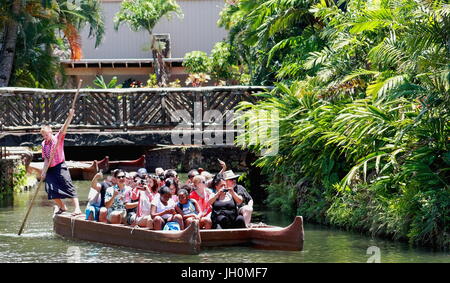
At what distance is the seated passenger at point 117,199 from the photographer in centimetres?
1711

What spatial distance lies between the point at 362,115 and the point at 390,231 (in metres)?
1.99

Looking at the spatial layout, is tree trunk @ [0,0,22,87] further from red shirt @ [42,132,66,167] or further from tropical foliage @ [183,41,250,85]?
red shirt @ [42,132,66,167]

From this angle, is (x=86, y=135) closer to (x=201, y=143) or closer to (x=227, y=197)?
(x=201, y=143)

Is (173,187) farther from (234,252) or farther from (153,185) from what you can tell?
(234,252)

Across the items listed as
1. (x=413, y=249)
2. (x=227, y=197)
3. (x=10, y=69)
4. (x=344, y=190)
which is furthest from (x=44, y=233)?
(x=10, y=69)

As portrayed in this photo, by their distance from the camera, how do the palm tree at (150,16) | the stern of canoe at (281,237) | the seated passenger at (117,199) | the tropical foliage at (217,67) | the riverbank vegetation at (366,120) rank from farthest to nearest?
the palm tree at (150,16), the tropical foliage at (217,67), the seated passenger at (117,199), the riverbank vegetation at (366,120), the stern of canoe at (281,237)

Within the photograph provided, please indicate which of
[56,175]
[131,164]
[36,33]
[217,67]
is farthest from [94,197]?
[217,67]

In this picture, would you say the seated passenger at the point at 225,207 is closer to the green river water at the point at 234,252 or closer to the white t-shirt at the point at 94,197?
the green river water at the point at 234,252

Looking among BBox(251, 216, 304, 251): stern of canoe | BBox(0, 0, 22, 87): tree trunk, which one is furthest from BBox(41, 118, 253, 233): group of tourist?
BBox(0, 0, 22, 87): tree trunk

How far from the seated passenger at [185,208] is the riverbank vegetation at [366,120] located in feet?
9.01

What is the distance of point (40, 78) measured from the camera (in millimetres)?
34000

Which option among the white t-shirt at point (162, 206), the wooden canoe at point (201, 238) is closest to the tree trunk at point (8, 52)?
the wooden canoe at point (201, 238)
